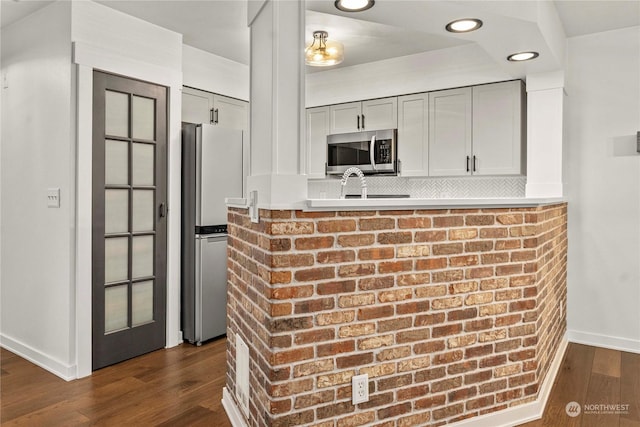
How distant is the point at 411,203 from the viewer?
1944 millimetres

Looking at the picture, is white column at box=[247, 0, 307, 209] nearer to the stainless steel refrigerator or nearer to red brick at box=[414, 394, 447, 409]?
red brick at box=[414, 394, 447, 409]

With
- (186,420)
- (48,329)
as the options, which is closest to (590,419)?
(186,420)

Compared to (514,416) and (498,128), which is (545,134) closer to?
(498,128)

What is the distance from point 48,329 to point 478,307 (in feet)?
9.15

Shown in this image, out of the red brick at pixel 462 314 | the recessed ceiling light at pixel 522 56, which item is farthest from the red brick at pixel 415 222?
the recessed ceiling light at pixel 522 56

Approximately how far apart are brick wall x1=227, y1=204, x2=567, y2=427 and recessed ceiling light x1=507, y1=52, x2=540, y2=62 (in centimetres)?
115

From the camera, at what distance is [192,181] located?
11.4 feet

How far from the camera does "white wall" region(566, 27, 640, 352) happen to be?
11.3 feet

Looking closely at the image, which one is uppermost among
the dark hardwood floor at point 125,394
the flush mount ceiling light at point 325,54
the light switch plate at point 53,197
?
the flush mount ceiling light at point 325,54

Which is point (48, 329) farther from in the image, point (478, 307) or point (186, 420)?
point (478, 307)

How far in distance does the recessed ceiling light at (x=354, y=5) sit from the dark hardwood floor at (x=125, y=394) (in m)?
2.14

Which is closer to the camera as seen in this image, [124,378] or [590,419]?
[590,419]

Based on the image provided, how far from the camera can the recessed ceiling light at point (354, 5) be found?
82.4 inches

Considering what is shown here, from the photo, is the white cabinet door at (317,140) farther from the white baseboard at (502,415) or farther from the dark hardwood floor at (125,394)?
the white baseboard at (502,415)
